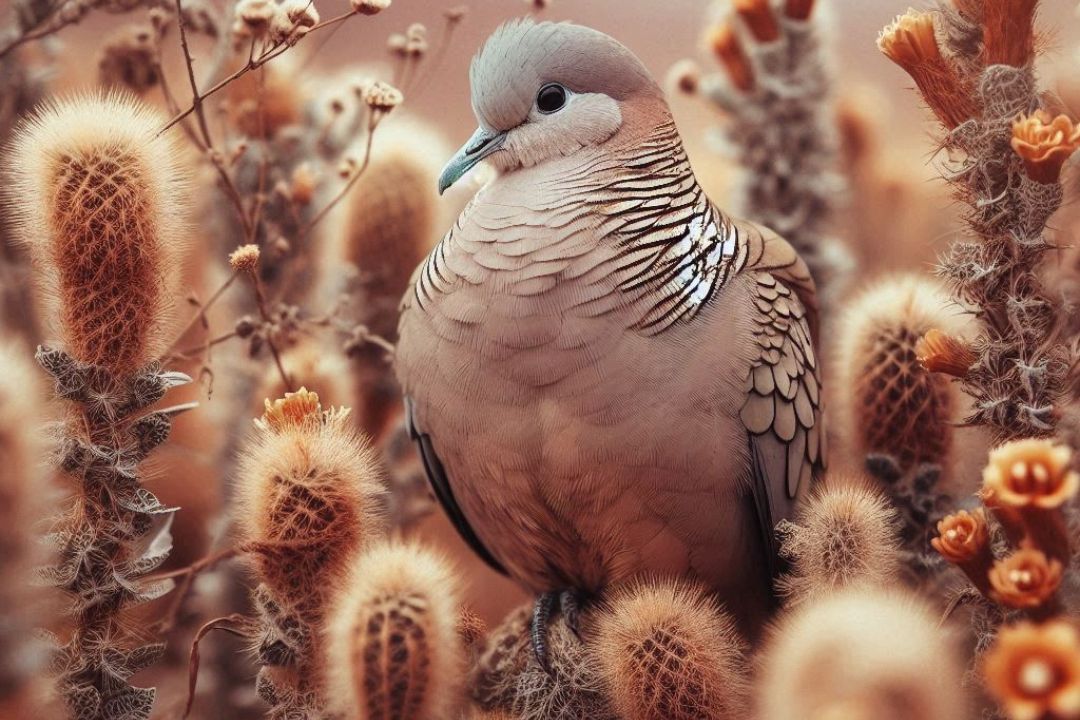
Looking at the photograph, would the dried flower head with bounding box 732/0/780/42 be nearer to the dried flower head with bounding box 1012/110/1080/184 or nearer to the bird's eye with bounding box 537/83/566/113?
the bird's eye with bounding box 537/83/566/113

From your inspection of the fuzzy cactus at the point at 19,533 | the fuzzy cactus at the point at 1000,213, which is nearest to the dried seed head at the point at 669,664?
the fuzzy cactus at the point at 1000,213

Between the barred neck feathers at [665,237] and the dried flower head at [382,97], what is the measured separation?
21 centimetres

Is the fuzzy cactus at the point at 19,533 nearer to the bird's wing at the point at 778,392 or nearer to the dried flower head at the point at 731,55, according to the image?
the bird's wing at the point at 778,392

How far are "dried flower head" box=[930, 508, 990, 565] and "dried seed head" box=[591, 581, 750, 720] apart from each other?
177mm

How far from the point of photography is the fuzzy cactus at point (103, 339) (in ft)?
2.68

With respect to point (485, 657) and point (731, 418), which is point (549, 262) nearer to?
point (731, 418)

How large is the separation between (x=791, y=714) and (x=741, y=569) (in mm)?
480

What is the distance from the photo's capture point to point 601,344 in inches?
37.9

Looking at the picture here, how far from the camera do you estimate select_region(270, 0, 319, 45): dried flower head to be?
36.4 inches

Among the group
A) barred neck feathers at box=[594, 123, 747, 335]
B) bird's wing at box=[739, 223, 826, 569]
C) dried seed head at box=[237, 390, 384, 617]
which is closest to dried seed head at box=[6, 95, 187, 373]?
dried seed head at box=[237, 390, 384, 617]

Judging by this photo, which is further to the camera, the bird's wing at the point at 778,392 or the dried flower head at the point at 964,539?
the bird's wing at the point at 778,392

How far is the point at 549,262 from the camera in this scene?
97 centimetres

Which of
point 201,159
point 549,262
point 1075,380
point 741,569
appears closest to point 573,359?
point 549,262

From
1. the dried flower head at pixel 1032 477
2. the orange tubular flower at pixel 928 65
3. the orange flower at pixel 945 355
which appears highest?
the orange tubular flower at pixel 928 65
